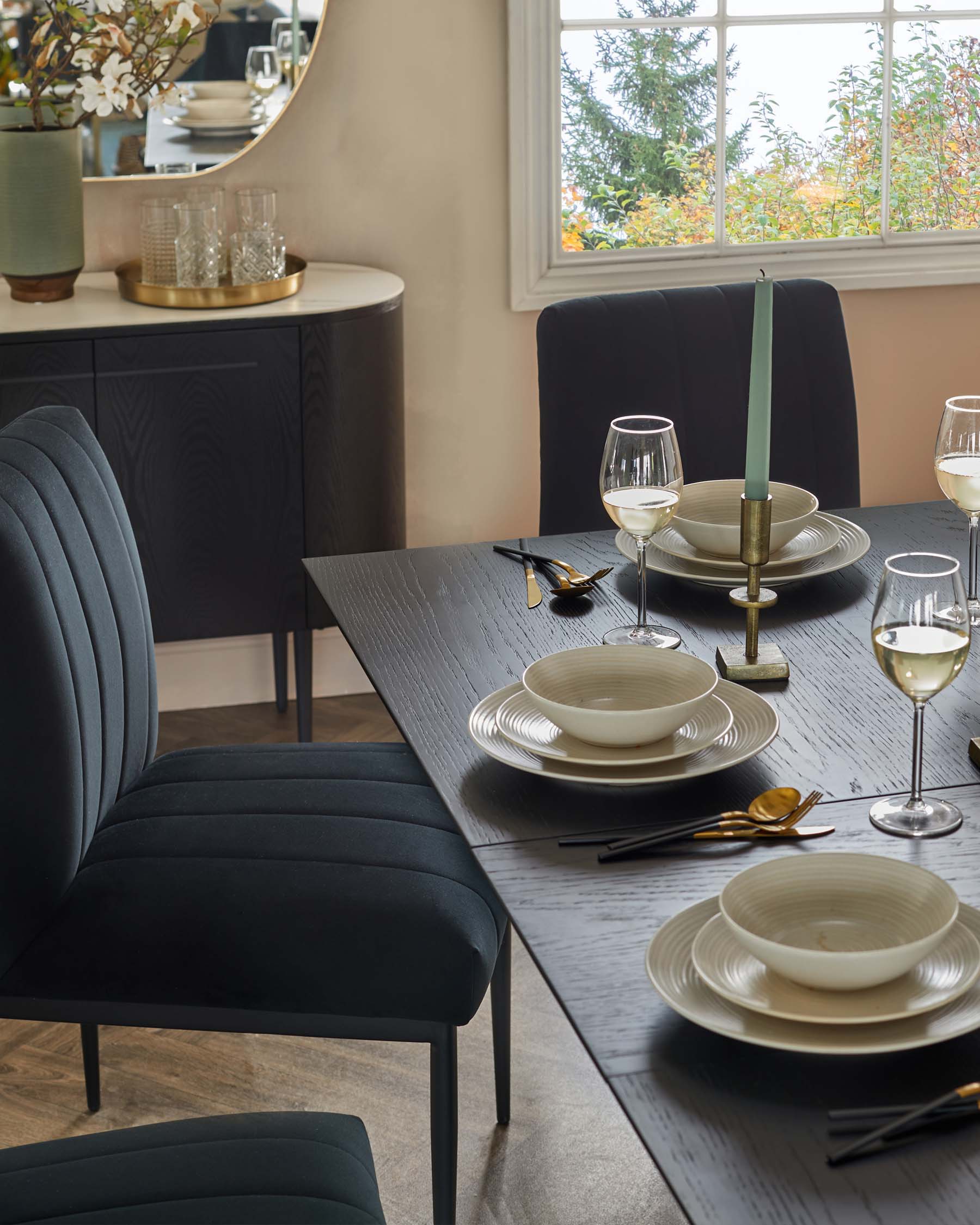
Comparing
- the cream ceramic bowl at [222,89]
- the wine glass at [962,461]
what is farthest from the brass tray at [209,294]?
the wine glass at [962,461]

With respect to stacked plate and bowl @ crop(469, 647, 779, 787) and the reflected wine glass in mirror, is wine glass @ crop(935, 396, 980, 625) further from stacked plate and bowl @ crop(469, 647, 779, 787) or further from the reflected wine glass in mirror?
the reflected wine glass in mirror

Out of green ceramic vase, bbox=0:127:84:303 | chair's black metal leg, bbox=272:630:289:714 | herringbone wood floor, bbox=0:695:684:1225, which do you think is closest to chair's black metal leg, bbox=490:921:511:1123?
herringbone wood floor, bbox=0:695:684:1225

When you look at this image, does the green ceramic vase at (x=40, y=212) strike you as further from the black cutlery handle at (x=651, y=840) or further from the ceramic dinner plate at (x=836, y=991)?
the ceramic dinner plate at (x=836, y=991)

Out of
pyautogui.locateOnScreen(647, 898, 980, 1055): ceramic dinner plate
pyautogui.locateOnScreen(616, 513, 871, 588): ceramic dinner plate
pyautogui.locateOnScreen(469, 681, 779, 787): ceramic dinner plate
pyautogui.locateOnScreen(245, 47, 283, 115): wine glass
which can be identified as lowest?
pyautogui.locateOnScreen(647, 898, 980, 1055): ceramic dinner plate

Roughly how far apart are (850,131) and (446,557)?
6.65ft

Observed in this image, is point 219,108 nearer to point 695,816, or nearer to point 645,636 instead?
point 645,636

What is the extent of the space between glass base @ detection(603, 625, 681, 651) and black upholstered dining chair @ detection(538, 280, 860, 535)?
0.63 meters

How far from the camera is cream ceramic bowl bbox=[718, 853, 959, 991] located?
3.01 feet

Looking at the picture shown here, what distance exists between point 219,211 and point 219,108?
31cm

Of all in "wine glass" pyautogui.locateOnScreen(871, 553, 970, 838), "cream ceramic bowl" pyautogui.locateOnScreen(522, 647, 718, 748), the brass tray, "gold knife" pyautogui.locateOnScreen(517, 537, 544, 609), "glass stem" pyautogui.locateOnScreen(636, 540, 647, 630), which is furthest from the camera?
the brass tray

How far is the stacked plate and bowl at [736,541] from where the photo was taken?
1.67 m

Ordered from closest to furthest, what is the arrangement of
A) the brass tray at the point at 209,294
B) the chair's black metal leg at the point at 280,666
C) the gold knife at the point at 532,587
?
the gold knife at the point at 532,587
the brass tray at the point at 209,294
the chair's black metal leg at the point at 280,666

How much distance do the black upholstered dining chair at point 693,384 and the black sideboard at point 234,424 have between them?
70 centimetres

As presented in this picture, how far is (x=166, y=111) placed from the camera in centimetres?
296
